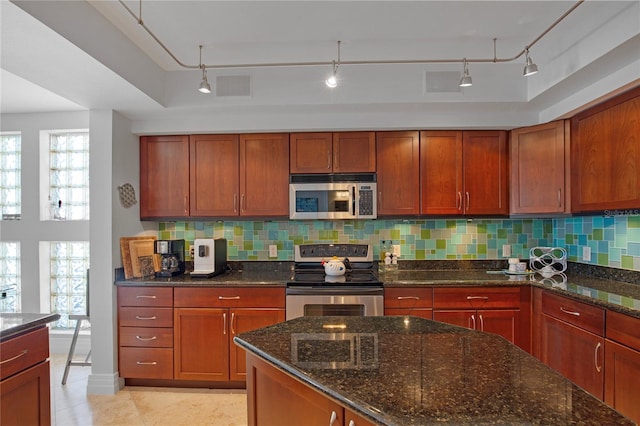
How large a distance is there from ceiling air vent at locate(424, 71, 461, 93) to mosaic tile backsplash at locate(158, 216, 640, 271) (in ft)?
3.99

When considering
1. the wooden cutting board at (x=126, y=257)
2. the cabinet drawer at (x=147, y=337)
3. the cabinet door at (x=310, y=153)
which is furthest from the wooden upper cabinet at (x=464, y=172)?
the wooden cutting board at (x=126, y=257)

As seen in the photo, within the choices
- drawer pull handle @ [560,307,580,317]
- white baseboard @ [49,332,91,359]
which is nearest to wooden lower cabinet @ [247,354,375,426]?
drawer pull handle @ [560,307,580,317]

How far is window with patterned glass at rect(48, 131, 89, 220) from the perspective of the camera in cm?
378

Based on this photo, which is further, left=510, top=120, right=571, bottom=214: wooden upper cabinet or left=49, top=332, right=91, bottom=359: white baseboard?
left=49, top=332, right=91, bottom=359: white baseboard

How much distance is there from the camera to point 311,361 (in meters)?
1.15

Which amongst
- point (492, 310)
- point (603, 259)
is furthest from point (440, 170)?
point (603, 259)

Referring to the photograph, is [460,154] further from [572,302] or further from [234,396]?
[234,396]

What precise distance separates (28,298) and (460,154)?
15.1ft

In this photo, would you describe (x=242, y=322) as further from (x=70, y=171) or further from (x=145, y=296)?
(x=70, y=171)

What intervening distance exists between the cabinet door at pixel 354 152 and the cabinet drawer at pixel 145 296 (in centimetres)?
178

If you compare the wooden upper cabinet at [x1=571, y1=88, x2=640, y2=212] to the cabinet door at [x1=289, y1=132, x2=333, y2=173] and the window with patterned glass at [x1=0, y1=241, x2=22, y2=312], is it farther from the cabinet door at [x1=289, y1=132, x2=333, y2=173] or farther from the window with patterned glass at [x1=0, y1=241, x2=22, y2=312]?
Result: the window with patterned glass at [x1=0, y1=241, x2=22, y2=312]

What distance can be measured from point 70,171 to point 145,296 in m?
1.90

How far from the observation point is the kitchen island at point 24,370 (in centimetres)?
155

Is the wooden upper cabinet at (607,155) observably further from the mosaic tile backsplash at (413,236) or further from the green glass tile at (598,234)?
the mosaic tile backsplash at (413,236)
